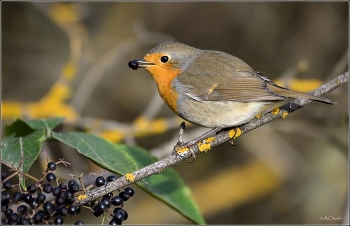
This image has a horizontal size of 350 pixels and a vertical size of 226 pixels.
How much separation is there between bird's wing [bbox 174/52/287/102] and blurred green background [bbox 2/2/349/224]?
5.33ft

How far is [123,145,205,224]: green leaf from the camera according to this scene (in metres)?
2.69

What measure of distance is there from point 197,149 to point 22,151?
1.04 metres

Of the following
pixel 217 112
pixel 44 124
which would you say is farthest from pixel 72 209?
pixel 217 112

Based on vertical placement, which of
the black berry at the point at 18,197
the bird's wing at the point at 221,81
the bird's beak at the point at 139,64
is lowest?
the black berry at the point at 18,197

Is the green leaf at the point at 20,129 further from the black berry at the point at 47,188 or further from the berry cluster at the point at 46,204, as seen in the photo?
the black berry at the point at 47,188

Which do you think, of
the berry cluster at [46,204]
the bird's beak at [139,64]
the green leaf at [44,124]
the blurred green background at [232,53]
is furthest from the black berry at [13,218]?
the blurred green background at [232,53]

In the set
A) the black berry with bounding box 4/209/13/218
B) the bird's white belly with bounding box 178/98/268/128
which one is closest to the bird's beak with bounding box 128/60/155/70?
the bird's white belly with bounding box 178/98/268/128

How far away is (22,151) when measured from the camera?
2.34m

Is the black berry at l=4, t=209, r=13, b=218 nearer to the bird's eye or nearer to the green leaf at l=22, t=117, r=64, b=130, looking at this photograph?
the green leaf at l=22, t=117, r=64, b=130

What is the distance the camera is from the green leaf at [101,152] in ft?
7.65

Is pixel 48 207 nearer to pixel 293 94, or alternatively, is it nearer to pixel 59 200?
pixel 59 200

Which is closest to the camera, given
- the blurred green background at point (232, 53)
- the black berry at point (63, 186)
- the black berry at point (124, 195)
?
the black berry at point (63, 186)

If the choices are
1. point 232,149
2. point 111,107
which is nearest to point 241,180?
point 232,149

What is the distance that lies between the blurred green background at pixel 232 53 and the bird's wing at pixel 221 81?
1.62 metres
